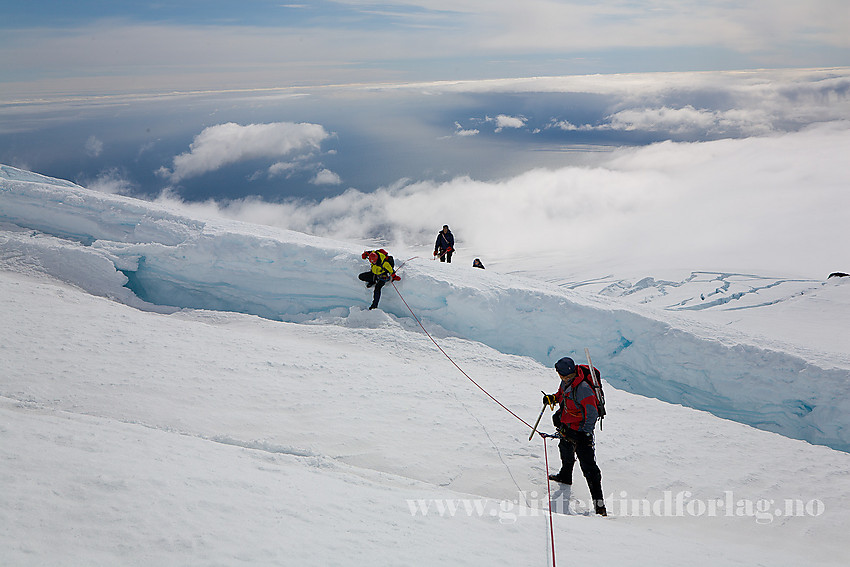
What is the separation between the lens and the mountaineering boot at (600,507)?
5242mm

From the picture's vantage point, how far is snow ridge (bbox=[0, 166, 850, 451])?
861cm

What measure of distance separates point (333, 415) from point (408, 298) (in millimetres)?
4156

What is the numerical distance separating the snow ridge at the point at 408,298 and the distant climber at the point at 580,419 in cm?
432

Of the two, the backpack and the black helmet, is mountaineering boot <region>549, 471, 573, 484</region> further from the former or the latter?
the black helmet

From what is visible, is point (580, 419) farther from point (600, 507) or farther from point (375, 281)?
point (375, 281)

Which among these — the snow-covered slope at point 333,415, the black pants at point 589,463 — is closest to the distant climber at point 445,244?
the snow-covered slope at point 333,415

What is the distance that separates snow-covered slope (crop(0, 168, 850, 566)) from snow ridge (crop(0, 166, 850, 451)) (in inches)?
1.7

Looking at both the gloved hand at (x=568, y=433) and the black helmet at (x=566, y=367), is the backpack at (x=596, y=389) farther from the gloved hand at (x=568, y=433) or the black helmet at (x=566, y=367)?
the gloved hand at (x=568, y=433)

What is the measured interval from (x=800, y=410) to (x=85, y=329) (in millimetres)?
11657

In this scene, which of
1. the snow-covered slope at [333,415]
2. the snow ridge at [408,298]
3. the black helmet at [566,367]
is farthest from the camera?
the snow ridge at [408,298]

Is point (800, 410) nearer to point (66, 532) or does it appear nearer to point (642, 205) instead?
point (66, 532)

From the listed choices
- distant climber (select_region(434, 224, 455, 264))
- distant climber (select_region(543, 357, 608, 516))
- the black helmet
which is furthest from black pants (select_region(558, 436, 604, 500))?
distant climber (select_region(434, 224, 455, 264))

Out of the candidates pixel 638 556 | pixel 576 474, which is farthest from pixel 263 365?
pixel 638 556

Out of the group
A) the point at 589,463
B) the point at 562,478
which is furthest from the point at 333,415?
the point at 589,463
